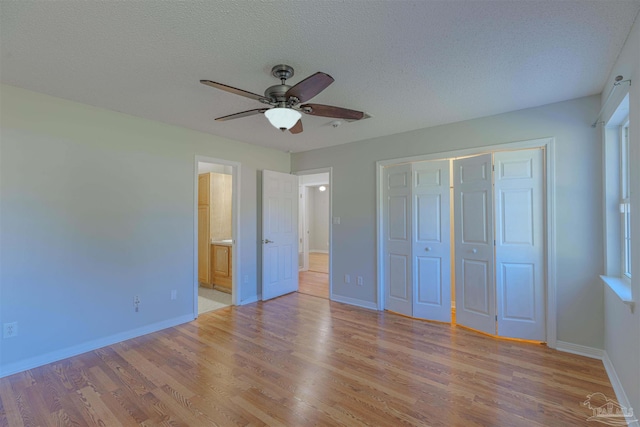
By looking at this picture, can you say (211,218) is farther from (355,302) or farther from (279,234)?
(355,302)

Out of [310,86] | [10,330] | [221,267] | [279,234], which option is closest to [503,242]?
[310,86]

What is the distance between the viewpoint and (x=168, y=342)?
3021mm

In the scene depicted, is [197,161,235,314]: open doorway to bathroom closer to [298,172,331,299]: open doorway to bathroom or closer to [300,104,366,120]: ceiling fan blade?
[298,172,331,299]: open doorway to bathroom

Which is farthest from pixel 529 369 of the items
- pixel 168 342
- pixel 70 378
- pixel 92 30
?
pixel 92 30

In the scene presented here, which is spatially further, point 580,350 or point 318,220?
point 318,220

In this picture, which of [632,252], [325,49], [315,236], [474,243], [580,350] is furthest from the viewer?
[315,236]

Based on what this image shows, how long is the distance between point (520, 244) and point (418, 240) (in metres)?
1.09

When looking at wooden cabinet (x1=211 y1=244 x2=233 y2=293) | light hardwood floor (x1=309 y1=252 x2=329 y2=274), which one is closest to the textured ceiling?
wooden cabinet (x1=211 y1=244 x2=233 y2=293)

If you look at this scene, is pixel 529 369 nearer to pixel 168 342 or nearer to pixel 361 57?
pixel 361 57

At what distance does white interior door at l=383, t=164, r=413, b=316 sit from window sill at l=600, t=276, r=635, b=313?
186 centimetres

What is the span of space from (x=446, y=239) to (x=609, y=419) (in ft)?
6.57

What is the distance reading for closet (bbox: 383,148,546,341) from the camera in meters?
2.96

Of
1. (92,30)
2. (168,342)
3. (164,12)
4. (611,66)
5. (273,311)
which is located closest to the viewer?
(164,12)

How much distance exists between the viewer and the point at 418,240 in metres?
3.70
